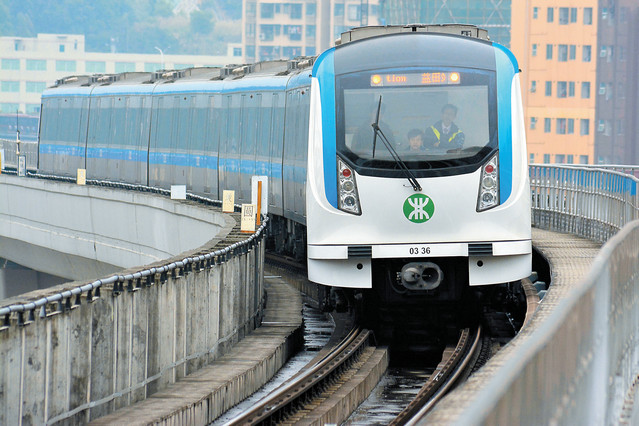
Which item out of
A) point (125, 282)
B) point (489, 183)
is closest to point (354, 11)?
point (489, 183)

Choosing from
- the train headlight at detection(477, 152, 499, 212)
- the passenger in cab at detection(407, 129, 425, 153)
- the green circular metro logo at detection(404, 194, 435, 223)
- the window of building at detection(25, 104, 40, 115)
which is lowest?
the green circular metro logo at detection(404, 194, 435, 223)

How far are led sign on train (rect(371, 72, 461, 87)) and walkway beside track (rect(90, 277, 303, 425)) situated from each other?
9.51 ft

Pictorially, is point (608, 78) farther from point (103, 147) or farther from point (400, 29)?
point (400, 29)

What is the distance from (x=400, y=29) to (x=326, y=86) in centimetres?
130

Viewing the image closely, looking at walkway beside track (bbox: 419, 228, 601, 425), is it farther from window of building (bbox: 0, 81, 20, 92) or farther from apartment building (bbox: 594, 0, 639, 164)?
window of building (bbox: 0, 81, 20, 92)

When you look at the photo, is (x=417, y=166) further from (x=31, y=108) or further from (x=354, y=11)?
(x=31, y=108)

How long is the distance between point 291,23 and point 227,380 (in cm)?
12569

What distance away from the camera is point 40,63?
141m

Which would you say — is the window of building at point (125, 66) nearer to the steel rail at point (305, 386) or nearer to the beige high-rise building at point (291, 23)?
the beige high-rise building at point (291, 23)

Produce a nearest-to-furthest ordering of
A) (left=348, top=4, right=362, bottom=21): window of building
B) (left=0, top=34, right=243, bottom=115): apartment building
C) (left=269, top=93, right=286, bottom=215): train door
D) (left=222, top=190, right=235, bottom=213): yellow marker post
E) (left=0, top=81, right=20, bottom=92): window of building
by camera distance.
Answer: (left=269, top=93, right=286, bottom=215): train door, (left=222, top=190, right=235, bottom=213): yellow marker post, (left=348, top=4, right=362, bottom=21): window of building, (left=0, top=34, right=243, bottom=115): apartment building, (left=0, top=81, right=20, bottom=92): window of building

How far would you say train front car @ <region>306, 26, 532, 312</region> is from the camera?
45.5ft

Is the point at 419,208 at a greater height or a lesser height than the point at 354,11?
lesser

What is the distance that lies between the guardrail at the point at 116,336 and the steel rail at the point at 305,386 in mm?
893

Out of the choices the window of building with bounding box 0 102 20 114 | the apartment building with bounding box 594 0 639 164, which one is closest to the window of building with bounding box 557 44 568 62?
the apartment building with bounding box 594 0 639 164
